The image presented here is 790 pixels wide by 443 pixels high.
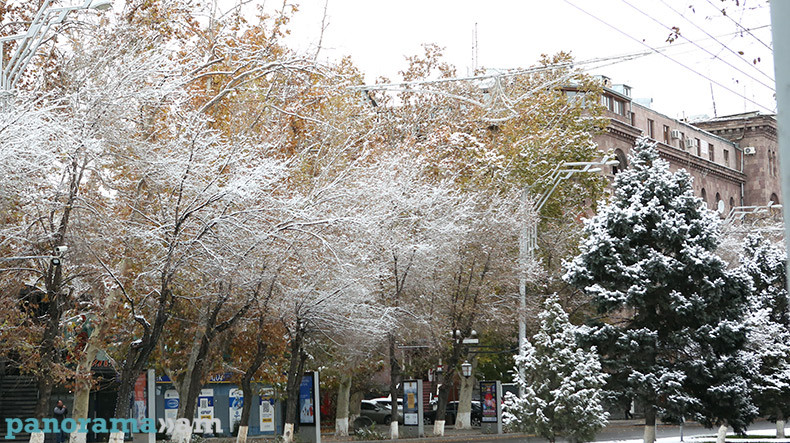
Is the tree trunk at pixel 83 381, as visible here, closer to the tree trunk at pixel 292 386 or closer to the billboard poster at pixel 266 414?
the tree trunk at pixel 292 386

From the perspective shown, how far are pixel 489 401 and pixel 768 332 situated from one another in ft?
44.5

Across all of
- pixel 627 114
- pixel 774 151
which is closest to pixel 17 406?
pixel 627 114

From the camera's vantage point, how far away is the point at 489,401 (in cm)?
4275

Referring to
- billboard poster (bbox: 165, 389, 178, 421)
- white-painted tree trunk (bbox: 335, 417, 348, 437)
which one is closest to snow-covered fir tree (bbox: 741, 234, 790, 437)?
white-painted tree trunk (bbox: 335, 417, 348, 437)

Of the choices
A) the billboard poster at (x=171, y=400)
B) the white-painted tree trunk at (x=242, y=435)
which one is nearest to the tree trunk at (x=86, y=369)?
the white-painted tree trunk at (x=242, y=435)

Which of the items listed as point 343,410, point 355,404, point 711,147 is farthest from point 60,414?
point 711,147

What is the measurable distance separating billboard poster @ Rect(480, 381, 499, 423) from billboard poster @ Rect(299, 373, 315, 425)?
11.4m

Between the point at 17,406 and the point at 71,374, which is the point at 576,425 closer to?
the point at 71,374

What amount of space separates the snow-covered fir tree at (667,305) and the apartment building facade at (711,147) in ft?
128

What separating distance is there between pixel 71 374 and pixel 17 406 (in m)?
17.8

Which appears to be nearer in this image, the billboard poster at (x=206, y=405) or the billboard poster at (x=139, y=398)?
the billboard poster at (x=139, y=398)

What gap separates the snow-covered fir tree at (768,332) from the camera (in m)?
30.5

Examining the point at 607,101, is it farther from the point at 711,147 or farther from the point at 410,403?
the point at 410,403

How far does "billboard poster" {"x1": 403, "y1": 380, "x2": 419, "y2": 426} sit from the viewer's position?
39.4 meters
